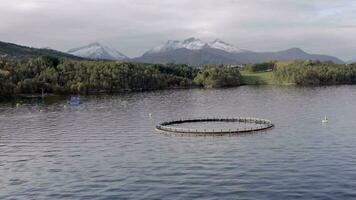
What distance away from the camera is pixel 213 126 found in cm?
16625

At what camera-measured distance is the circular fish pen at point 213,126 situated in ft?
486

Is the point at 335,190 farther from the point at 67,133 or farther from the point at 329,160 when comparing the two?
the point at 67,133

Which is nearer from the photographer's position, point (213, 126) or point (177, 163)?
point (177, 163)

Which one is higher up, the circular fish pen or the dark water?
the circular fish pen

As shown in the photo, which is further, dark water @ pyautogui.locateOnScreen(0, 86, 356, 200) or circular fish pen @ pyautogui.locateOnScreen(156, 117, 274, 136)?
circular fish pen @ pyautogui.locateOnScreen(156, 117, 274, 136)

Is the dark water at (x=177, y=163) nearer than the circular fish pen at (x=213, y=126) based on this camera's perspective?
Yes

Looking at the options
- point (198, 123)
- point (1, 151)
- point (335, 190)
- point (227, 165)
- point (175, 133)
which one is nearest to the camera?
point (335, 190)

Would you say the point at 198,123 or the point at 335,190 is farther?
the point at 198,123

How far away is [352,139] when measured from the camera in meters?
130

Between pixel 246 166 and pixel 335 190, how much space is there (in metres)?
23.1

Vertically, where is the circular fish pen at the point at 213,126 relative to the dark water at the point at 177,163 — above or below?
above

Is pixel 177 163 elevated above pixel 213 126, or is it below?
below

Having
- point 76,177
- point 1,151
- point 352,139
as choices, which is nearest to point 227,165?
point 76,177

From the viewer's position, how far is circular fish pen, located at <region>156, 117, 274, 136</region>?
148000 millimetres
